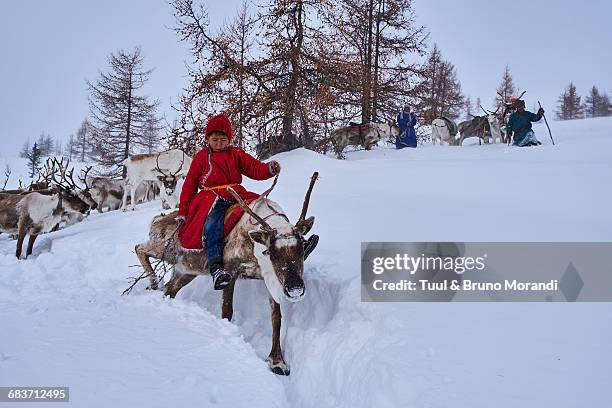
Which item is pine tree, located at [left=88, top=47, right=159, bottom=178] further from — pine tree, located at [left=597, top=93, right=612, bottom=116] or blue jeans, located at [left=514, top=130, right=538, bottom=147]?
pine tree, located at [left=597, top=93, right=612, bottom=116]

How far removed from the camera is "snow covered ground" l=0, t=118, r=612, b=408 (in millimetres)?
2715

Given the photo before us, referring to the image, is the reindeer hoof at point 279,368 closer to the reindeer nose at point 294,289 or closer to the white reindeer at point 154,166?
the reindeer nose at point 294,289

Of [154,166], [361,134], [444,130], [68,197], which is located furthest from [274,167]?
[444,130]

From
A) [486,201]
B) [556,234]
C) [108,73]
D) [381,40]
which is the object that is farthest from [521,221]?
[108,73]

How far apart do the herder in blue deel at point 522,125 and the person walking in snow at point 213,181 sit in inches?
448

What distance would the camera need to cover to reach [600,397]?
7.66 feet

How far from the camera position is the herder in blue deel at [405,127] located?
59.7 feet

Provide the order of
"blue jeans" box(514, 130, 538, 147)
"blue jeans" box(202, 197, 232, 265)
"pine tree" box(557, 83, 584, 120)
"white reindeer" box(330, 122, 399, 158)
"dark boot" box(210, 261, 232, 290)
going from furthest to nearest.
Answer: "pine tree" box(557, 83, 584, 120) → "white reindeer" box(330, 122, 399, 158) → "blue jeans" box(514, 130, 538, 147) → "blue jeans" box(202, 197, 232, 265) → "dark boot" box(210, 261, 232, 290)

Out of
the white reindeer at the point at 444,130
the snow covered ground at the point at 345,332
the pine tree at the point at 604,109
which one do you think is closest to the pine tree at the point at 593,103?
the pine tree at the point at 604,109

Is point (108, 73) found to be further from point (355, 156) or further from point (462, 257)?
point (462, 257)

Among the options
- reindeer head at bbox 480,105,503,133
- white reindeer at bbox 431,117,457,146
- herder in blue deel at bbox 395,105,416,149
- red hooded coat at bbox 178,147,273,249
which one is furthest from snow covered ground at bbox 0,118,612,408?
white reindeer at bbox 431,117,457,146

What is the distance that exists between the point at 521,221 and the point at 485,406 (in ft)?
11.9

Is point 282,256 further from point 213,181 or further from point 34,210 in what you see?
point 34,210

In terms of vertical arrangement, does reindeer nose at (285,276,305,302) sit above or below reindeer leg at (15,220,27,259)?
above
